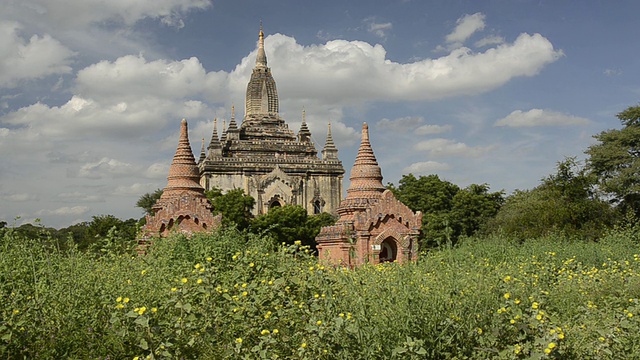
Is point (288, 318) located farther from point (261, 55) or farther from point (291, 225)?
point (261, 55)

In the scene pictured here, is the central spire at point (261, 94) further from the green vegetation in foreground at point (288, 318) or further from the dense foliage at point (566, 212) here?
the green vegetation in foreground at point (288, 318)

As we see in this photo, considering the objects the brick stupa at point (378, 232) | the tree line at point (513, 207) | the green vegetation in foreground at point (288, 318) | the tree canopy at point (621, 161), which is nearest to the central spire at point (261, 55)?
the tree line at point (513, 207)

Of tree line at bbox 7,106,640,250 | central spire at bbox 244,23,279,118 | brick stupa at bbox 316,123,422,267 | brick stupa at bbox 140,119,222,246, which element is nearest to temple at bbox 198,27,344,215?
central spire at bbox 244,23,279,118

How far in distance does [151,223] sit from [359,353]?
13.5 metres

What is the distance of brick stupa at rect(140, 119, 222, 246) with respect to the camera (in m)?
18.3

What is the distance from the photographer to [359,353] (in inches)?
230

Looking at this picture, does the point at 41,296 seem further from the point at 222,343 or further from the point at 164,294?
the point at 222,343

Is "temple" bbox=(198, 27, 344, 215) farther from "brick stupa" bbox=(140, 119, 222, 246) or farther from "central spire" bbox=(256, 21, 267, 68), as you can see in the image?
"brick stupa" bbox=(140, 119, 222, 246)

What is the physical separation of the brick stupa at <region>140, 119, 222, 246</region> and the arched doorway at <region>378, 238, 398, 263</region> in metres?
4.92

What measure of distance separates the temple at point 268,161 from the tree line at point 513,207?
646 centimetres

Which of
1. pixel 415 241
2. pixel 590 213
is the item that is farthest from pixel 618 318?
pixel 590 213

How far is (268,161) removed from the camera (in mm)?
47656

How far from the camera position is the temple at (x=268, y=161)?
46.1m

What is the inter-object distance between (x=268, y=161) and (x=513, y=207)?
20545 mm
